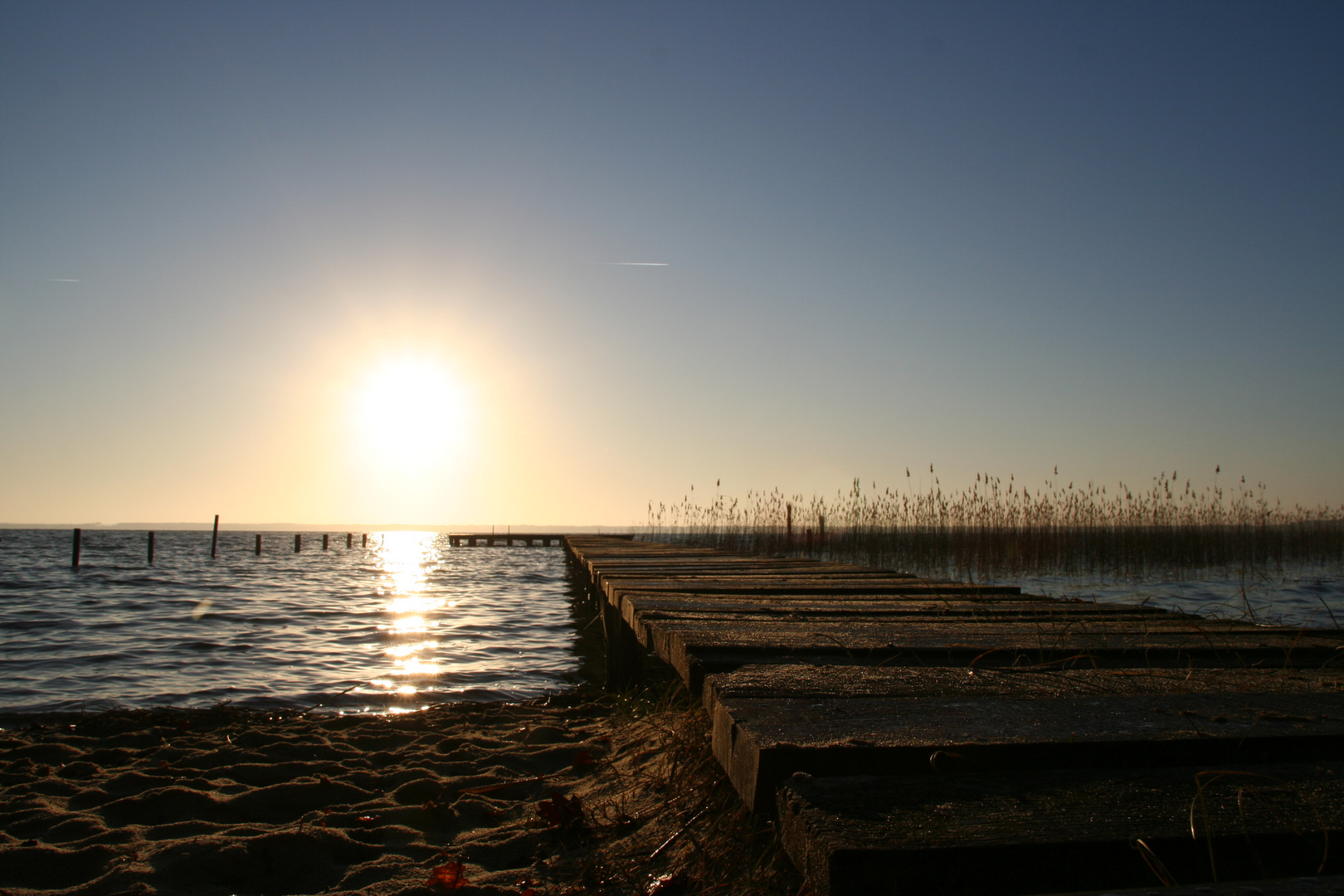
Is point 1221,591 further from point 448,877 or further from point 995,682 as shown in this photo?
point 448,877

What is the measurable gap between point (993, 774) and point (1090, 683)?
58 cm

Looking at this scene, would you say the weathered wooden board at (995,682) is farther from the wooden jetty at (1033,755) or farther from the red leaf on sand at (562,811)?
the red leaf on sand at (562,811)

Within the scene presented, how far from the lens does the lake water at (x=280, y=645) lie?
170 inches

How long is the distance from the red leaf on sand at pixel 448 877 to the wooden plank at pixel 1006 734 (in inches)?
33.8

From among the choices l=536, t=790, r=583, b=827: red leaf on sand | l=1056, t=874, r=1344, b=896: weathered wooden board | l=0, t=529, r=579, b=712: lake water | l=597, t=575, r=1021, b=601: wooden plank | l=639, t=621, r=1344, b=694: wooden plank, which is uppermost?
l=1056, t=874, r=1344, b=896: weathered wooden board

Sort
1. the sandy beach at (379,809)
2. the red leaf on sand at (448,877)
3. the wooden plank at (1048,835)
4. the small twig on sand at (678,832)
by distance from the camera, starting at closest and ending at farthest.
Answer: the wooden plank at (1048,835) → the small twig on sand at (678,832) → the sandy beach at (379,809) → the red leaf on sand at (448,877)

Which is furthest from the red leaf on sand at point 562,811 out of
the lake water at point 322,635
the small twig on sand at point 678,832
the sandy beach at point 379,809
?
the lake water at point 322,635

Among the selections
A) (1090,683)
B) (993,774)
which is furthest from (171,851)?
(1090,683)

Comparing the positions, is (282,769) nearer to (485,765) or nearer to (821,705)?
(485,765)

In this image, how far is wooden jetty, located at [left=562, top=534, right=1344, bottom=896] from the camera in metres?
0.78

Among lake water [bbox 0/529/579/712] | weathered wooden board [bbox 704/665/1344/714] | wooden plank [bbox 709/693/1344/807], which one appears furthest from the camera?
lake water [bbox 0/529/579/712]

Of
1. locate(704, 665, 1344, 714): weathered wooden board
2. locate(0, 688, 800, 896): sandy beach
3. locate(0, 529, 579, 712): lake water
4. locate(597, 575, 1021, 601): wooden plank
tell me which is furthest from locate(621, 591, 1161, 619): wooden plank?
locate(0, 529, 579, 712): lake water

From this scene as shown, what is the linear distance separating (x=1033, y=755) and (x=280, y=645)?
6.18 m

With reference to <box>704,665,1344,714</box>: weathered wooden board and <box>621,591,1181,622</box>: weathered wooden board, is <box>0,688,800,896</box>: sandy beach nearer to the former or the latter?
<box>704,665,1344,714</box>: weathered wooden board
